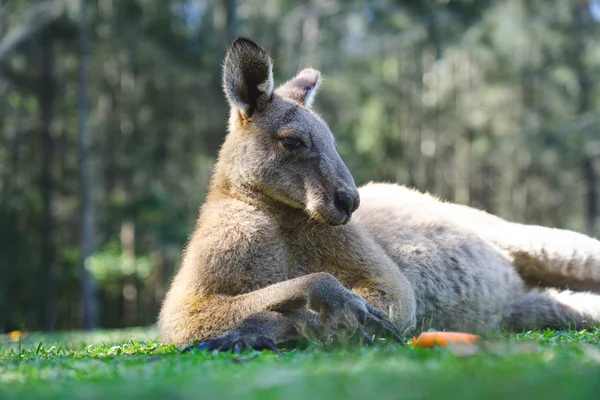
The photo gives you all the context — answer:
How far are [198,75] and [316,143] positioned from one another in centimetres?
2279

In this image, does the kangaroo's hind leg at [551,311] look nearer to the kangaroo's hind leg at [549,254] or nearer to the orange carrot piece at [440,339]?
the kangaroo's hind leg at [549,254]

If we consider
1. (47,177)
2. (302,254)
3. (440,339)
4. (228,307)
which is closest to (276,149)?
(302,254)

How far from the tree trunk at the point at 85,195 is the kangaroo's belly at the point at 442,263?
50.6 ft

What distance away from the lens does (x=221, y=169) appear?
6469 mm

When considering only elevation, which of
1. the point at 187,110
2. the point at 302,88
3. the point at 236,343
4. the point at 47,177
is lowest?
the point at 236,343

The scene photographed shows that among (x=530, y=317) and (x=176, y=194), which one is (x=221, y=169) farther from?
(x=176, y=194)

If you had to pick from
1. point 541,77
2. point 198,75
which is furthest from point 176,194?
point 541,77

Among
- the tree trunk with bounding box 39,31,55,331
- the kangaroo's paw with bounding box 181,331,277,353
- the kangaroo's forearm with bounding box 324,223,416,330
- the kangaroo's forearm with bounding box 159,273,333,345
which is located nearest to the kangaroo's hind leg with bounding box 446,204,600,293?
the kangaroo's forearm with bounding box 324,223,416,330

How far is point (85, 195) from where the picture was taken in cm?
2289

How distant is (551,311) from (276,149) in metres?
3.23

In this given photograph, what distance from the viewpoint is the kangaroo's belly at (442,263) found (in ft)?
22.7

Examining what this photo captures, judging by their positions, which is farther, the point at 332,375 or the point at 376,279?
the point at 376,279

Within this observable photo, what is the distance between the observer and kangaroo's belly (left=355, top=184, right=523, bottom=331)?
22.7 feet

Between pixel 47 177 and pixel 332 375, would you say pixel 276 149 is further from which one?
pixel 47 177
